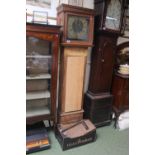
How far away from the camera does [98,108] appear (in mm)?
2650

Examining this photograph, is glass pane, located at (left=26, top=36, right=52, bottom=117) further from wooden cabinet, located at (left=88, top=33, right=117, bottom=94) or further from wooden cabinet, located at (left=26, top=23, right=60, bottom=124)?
wooden cabinet, located at (left=88, top=33, right=117, bottom=94)

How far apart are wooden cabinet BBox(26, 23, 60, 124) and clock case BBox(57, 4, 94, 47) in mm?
123

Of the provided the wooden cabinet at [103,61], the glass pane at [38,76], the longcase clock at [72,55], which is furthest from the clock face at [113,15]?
the glass pane at [38,76]

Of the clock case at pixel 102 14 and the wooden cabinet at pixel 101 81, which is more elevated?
the clock case at pixel 102 14

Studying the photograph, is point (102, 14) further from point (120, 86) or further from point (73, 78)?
point (120, 86)

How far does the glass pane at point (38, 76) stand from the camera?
2.17m

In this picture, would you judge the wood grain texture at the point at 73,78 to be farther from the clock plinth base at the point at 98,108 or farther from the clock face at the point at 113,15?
the clock face at the point at 113,15

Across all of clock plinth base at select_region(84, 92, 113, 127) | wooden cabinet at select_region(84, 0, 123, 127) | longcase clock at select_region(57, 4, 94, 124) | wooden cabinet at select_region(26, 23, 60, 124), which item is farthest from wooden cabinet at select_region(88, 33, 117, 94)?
wooden cabinet at select_region(26, 23, 60, 124)

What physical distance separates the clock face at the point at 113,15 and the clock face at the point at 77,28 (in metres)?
0.34
